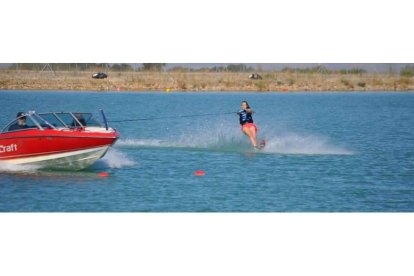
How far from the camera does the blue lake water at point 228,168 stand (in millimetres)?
17797

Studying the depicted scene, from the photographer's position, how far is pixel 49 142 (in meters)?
19.8

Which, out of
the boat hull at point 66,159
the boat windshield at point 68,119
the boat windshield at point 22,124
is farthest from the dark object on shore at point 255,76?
the boat windshield at point 22,124

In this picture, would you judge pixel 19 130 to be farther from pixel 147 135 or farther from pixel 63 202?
pixel 147 135

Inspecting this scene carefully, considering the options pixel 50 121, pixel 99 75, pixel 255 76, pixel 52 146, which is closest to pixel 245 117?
pixel 50 121

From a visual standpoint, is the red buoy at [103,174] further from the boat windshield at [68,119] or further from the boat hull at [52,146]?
the boat windshield at [68,119]

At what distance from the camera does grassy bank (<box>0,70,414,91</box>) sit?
27.0m

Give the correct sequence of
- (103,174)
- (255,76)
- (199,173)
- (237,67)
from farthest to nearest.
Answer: (255,76) < (237,67) < (199,173) < (103,174)

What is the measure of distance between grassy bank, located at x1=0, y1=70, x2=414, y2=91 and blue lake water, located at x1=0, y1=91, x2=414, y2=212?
524 millimetres

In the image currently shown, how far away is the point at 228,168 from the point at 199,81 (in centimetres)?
1686

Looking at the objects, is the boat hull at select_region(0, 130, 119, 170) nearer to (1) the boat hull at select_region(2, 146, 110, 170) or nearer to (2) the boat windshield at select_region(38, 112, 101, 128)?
(1) the boat hull at select_region(2, 146, 110, 170)

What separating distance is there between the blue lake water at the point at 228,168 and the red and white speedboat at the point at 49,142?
288 mm

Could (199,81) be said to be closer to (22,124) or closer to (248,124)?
(248,124)

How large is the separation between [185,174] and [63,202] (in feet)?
13.1
